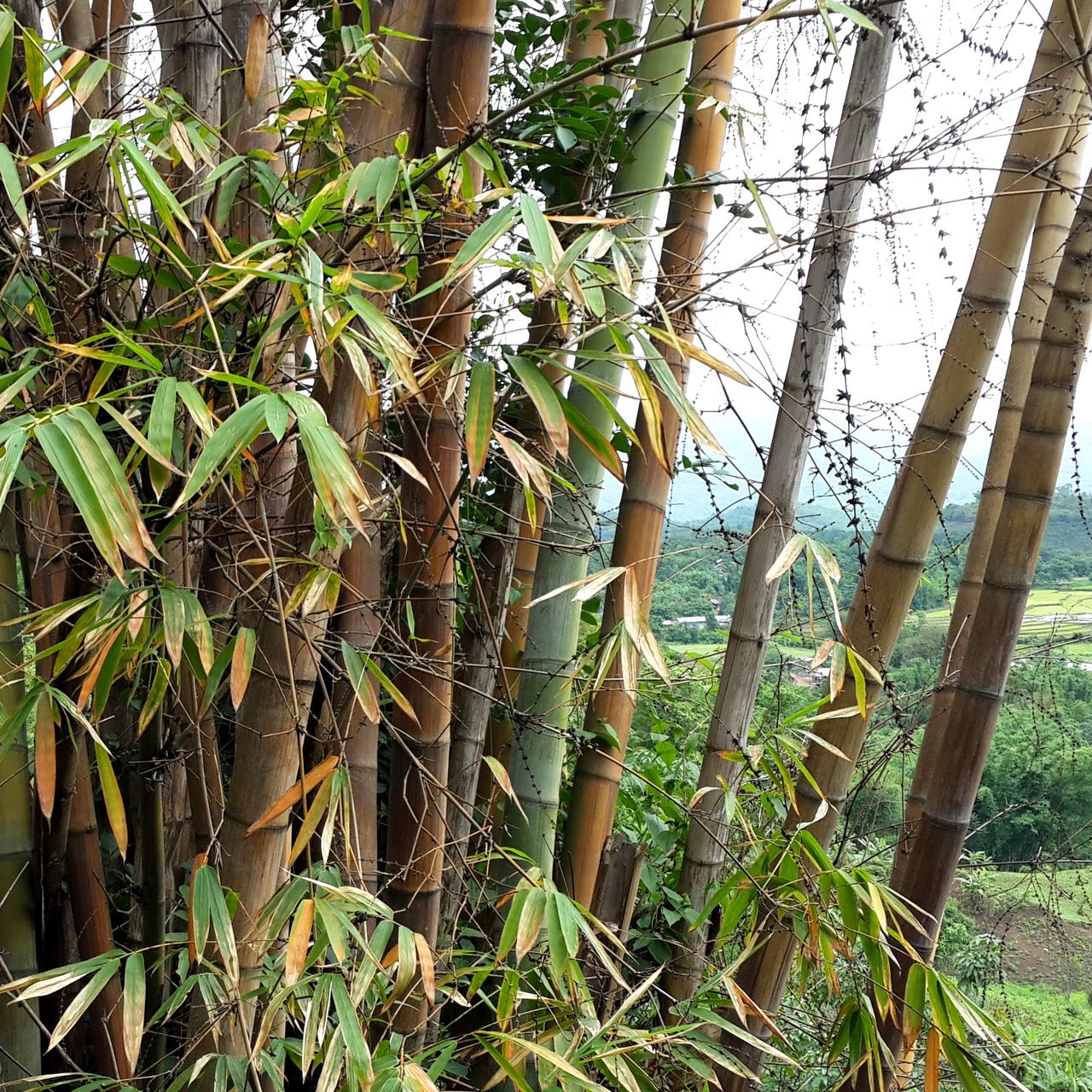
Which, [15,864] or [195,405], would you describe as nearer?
[195,405]

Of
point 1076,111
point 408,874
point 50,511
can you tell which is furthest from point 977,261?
point 50,511

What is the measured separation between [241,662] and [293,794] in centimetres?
14

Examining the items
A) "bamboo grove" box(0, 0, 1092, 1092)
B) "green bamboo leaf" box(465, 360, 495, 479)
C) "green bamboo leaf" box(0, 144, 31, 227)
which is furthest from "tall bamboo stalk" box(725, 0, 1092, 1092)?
"green bamboo leaf" box(0, 144, 31, 227)

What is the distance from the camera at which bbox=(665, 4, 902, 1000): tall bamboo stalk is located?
4.42 ft

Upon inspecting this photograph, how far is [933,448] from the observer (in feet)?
4.63

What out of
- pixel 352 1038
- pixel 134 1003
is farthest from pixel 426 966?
pixel 134 1003

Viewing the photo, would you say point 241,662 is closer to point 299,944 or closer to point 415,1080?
point 299,944

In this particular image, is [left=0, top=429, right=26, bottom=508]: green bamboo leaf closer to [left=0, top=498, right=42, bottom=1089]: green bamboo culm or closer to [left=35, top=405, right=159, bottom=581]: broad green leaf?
[left=35, top=405, right=159, bottom=581]: broad green leaf

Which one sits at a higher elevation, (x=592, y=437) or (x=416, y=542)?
(x=592, y=437)

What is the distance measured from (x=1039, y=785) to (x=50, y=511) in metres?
3.41

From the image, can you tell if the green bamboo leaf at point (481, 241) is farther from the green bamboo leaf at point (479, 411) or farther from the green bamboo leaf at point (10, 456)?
the green bamboo leaf at point (10, 456)

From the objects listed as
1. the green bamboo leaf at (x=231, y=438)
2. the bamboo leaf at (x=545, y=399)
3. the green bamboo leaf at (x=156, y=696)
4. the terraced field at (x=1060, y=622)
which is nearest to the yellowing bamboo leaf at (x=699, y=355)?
the bamboo leaf at (x=545, y=399)

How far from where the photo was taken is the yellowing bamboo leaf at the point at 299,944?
2.70ft

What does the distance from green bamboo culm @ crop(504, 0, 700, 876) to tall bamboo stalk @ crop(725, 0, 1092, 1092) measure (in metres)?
0.38
